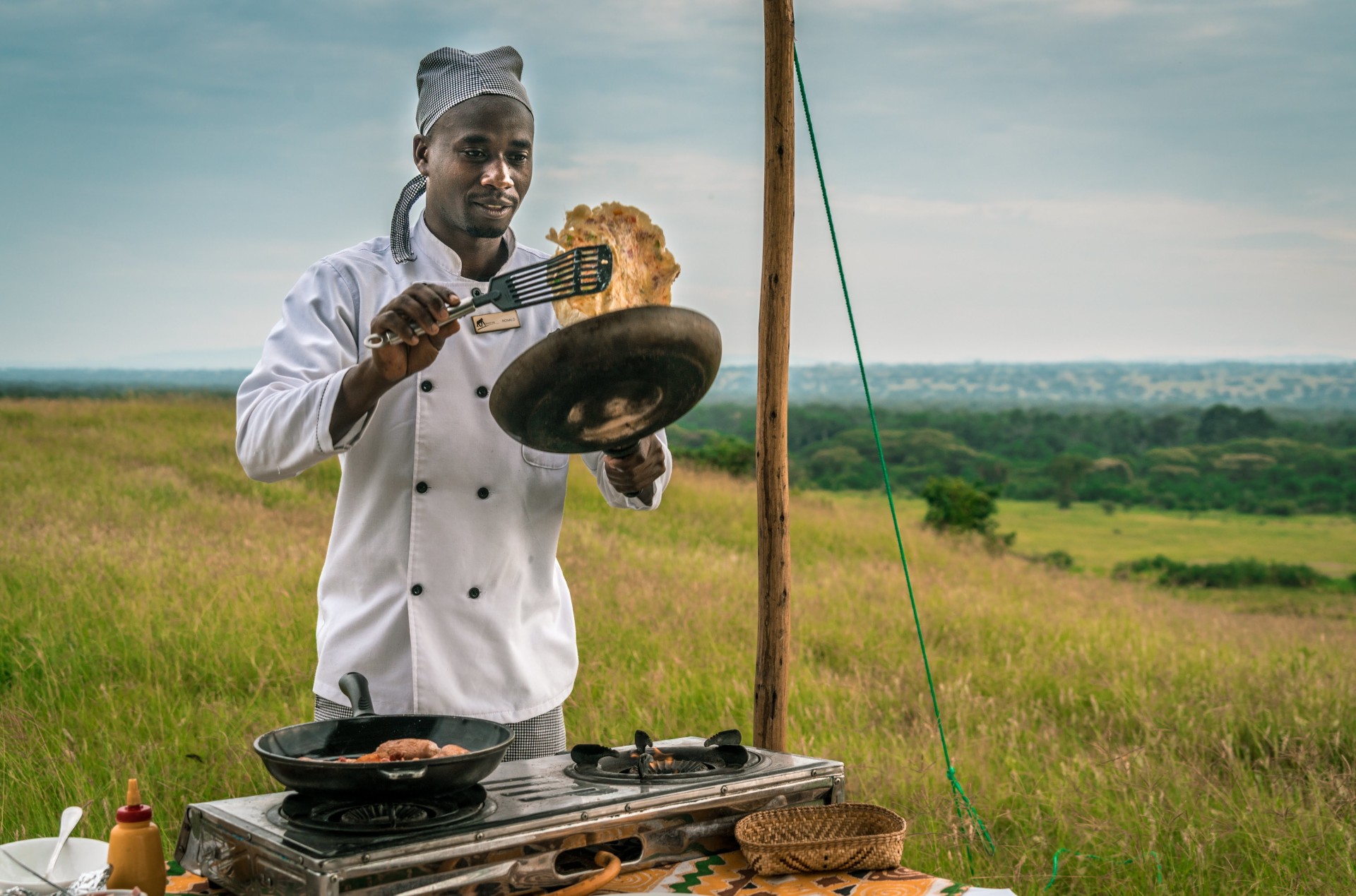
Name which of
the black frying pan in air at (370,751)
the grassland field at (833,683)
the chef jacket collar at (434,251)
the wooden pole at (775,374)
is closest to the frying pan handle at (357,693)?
the black frying pan in air at (370,751)

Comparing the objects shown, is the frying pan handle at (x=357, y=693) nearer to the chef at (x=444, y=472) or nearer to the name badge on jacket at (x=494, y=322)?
the chef at (x=444, y=472)

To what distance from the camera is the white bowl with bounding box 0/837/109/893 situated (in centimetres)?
212

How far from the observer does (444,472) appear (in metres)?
2.79

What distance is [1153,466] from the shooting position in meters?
45.5

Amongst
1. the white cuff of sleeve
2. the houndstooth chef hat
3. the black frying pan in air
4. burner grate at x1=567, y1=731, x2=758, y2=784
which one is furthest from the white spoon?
the houndstooth chef hat

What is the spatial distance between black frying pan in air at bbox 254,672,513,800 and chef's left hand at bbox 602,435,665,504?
2.34 feet

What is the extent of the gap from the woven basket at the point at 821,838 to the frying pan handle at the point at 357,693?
82 centimetres

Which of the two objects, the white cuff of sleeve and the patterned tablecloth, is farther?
the white cuff of sleeve

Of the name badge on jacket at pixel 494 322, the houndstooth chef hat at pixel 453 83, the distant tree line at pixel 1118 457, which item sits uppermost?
the houndstooth chef hat at pixel 453 83

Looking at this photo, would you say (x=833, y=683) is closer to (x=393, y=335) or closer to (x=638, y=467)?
(x=638, y=467)

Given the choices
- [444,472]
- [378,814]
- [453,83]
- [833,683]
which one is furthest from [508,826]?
[833,683]

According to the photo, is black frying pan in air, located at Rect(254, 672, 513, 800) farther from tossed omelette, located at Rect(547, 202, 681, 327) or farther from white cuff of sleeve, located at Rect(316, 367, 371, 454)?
tossed omelette, located at Rect(547, 202, 681, 327)

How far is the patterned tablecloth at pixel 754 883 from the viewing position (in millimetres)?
2217

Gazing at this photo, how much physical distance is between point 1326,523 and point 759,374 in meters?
44.0
